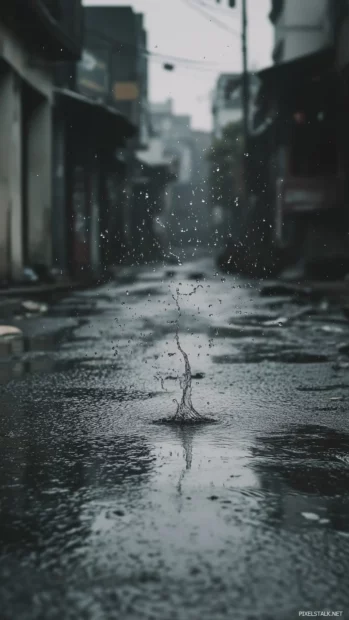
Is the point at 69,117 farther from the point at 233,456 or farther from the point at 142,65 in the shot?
the point at 142,65

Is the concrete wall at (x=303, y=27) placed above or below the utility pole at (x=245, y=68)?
above

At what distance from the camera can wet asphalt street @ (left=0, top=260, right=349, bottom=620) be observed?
2.50 meters

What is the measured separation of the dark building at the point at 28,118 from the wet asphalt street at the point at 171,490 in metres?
11.9

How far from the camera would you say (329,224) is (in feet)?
99.4

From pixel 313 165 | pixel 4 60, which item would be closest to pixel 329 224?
pixel 313 165

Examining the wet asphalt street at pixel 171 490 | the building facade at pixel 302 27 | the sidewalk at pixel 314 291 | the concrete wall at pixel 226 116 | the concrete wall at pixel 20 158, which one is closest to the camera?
the wet asphalt street at pixel 171 490

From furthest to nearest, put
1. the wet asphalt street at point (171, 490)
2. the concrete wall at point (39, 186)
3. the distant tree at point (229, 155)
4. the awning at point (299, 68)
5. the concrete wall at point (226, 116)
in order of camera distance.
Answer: the concrete wall at point (226, 116)
the distant tree at point (229, 155)
the awning at point (299, 68)
the concrete wall at point (39, 186)
the wet asphalt street at point (171, 490)

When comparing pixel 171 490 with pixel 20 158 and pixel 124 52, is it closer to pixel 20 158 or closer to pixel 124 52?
pixel 20 158

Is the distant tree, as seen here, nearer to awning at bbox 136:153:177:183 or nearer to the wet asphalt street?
awning at bbox 136:153:177:183

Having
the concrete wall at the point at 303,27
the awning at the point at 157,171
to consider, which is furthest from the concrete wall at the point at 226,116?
the concrete wall at the point at 303,27

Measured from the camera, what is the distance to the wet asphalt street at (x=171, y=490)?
2.50 metres

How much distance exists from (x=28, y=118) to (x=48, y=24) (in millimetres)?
4024

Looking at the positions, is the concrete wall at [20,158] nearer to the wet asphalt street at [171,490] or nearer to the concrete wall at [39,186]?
the concrete wall at [39,186]

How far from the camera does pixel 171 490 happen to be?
3.60 m
